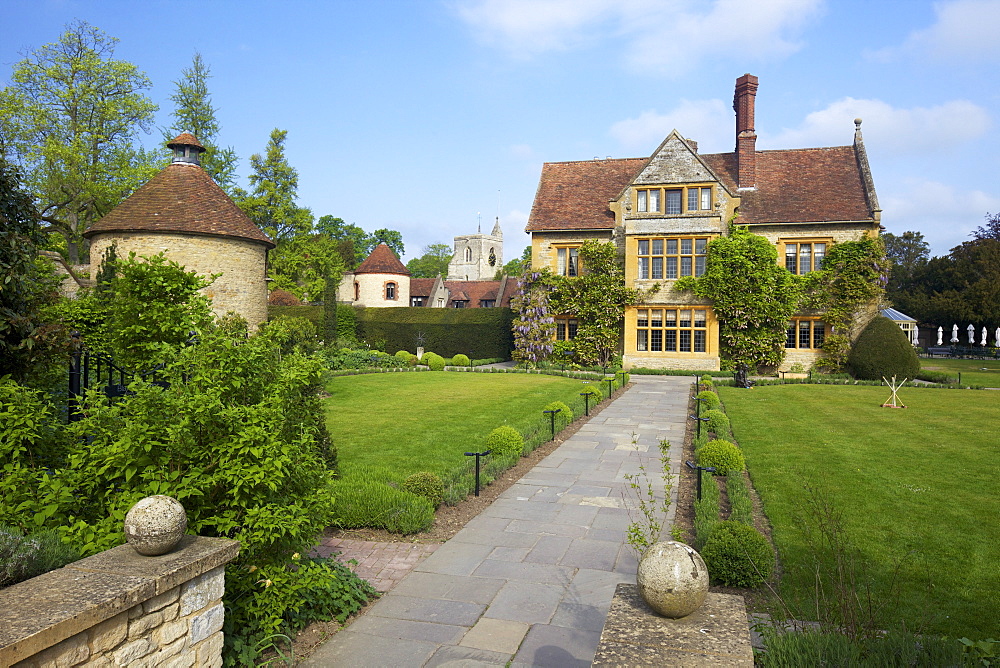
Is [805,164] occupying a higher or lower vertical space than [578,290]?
higher

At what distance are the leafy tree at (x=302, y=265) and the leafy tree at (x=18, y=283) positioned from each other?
118 ft

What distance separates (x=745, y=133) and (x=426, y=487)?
2777cm

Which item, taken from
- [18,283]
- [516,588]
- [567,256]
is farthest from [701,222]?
[18,283]

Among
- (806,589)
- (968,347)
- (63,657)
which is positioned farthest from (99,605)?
(968,347)

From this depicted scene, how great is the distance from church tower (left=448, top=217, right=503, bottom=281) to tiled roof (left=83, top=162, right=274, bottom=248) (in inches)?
2973

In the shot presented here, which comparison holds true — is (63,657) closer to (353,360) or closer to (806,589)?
(806,589)

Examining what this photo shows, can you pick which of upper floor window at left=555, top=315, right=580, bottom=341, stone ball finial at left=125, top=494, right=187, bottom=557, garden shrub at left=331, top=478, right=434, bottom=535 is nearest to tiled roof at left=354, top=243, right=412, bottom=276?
upper floor window at left=555, top=315, right=580, bottom=341

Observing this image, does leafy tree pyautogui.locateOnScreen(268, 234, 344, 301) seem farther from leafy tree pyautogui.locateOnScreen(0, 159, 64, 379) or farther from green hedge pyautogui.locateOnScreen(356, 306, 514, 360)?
leafy tree pyautogui.locateOnScreen(0, 159, 64, 379)

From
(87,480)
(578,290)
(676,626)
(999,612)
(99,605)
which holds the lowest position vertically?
(999,612)

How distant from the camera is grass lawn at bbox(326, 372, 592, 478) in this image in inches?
454

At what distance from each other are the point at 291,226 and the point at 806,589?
44.4m

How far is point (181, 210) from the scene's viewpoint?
21.0 metres

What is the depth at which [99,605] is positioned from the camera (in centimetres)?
321

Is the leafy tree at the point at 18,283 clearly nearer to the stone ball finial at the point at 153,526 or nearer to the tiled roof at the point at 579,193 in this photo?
the stone ball finial at the point at 153,526
